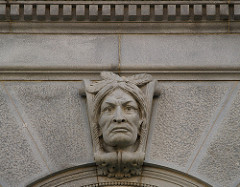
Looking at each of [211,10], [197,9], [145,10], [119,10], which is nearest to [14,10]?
[119,10]

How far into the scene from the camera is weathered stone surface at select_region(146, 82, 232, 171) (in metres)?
11.2

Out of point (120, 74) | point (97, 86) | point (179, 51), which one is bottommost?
point (97, 86)

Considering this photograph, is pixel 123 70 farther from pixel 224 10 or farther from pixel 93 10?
pixel 224 10

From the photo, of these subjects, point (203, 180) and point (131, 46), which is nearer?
point (203, 180)

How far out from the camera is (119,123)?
11.0 meters

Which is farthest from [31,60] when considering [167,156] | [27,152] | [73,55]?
[167,156]

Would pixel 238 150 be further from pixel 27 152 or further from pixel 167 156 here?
pixel 27 152

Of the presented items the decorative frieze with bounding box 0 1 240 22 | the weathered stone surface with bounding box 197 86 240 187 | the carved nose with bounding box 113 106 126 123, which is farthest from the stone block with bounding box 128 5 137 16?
the weathered stone surface with bounding box 197 86 240 187

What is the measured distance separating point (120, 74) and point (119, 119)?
3.01 ft

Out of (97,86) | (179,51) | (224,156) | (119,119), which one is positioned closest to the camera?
(119,119)

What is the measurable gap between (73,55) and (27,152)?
1.38 metres

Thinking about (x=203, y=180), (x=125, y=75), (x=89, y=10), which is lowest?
(x=203, y=180)

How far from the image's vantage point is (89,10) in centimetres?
1197

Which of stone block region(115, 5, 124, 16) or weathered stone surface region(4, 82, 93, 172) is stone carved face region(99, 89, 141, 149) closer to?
weathered stone surface region(4, 82, 93, 172)
